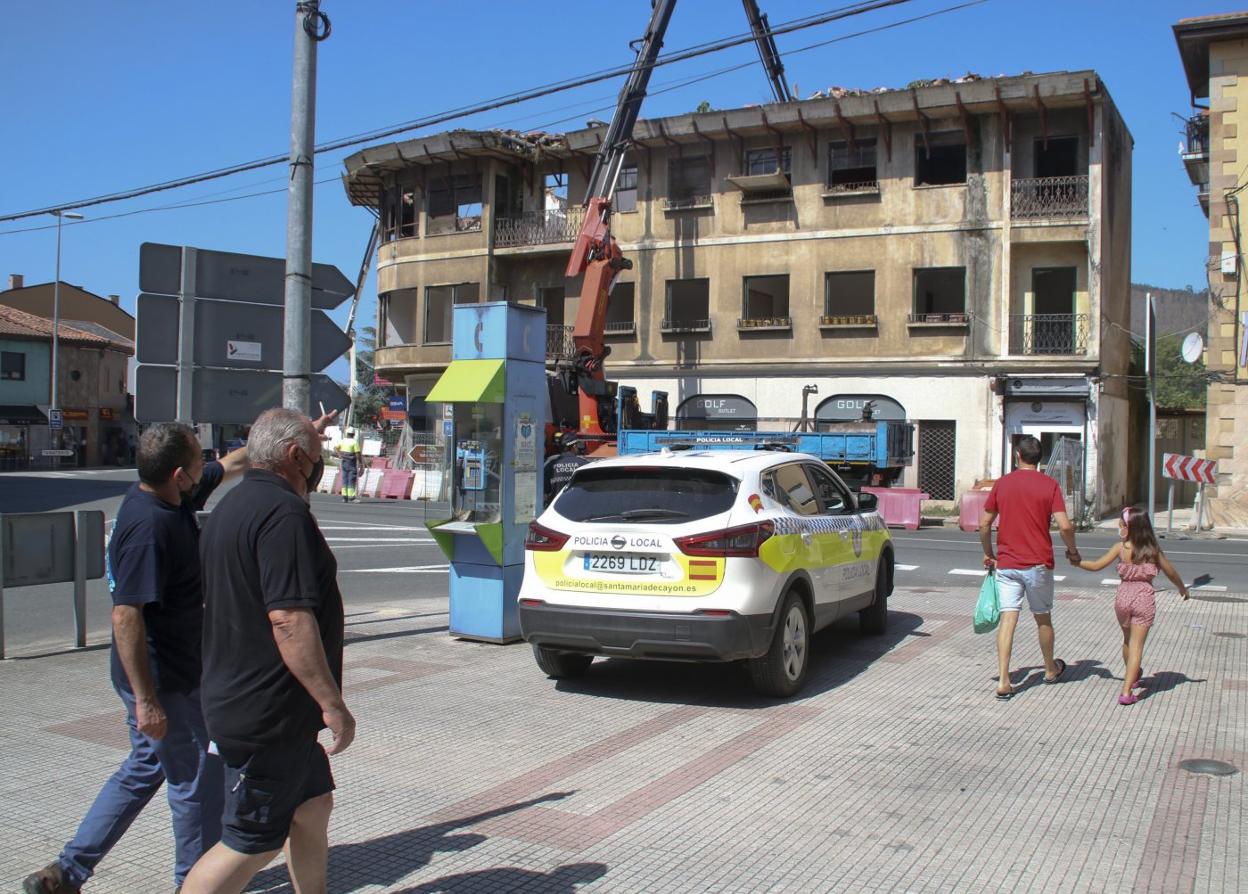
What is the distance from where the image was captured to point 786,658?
763 cm

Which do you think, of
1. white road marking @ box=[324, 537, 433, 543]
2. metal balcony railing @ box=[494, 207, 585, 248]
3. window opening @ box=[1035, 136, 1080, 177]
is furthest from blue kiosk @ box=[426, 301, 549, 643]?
metal balcony railing @ box=[494, 207, 585, 248]

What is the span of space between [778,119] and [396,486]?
14.9 meters

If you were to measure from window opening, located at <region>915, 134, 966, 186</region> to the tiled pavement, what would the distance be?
23.1m

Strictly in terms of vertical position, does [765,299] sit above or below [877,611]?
above

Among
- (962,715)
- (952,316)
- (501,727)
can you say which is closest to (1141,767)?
(962,715)

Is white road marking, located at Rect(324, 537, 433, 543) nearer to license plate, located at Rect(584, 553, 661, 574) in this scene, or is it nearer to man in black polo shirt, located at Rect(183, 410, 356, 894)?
license plate, located at Rect(584, 553, 661, 574)

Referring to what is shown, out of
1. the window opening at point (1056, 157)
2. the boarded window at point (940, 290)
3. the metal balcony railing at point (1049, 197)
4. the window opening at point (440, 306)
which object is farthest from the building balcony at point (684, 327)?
the window opening at point (1056, 157)

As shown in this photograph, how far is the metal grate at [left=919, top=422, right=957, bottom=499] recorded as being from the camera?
1172 inches

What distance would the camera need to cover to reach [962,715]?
726 cm

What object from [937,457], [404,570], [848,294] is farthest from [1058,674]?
[848,294]

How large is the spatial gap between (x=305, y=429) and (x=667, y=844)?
2489 millimetres

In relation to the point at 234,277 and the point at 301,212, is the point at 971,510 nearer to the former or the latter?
the point at 301,212

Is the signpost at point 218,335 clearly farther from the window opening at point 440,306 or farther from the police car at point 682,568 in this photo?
the window opening at point 440,306

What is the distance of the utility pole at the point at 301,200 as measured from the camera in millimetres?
8242
